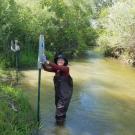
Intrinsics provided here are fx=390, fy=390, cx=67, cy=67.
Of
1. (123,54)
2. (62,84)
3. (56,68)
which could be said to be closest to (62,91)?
(62,84)

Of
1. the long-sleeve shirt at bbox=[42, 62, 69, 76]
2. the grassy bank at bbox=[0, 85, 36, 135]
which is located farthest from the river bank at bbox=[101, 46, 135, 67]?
the long-sleeve shirt at bbox=[42, 62, 69, 76]

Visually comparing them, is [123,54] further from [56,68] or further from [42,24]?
[56,68]

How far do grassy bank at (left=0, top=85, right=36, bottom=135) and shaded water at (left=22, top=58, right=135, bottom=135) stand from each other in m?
0.52

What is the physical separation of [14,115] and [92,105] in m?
4.74

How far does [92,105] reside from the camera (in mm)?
13023

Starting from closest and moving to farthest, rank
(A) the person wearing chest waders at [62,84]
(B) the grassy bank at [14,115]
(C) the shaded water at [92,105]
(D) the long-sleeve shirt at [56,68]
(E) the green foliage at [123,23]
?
(B) the grassy bank at [14,115] < (D) the long-sleeve shirt at [56,68] < (A) the person wearing chest waders at [62,84] < (C) the shaded water at [92,105] < (E) the green foliage at [123,23]

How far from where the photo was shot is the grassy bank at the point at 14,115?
7.96 meters

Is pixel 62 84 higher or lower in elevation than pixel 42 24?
lower

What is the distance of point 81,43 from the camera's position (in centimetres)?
3766

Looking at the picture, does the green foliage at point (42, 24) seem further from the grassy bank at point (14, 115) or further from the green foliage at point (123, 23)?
the grassy bank at point (14, 115)

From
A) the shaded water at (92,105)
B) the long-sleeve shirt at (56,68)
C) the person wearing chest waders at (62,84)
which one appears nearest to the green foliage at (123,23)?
the shaded water at (92,105)

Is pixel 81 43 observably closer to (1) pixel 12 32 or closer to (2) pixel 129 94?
(1) pixel 12 32

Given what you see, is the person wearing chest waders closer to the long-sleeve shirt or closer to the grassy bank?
A: the long-sleeve shirt

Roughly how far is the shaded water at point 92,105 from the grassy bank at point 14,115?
1.71ft
